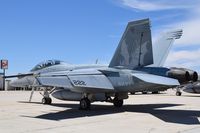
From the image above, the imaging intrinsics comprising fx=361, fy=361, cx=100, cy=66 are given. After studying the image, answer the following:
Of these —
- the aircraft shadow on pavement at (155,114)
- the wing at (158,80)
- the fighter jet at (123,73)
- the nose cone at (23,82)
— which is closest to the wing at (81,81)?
the fighter jet at (123,73)

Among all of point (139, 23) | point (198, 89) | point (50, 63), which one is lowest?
point (198, 89)

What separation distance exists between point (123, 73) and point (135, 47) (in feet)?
4.32

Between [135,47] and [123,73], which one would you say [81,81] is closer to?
[123,73]

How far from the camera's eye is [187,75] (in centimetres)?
1509

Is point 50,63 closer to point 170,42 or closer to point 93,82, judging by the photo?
point 93,82

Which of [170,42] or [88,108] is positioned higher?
[170,42]

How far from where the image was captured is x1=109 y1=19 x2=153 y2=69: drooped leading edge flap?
1591 centimetres

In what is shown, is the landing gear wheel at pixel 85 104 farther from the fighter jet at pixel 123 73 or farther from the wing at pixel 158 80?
the wing at pixel 158 80

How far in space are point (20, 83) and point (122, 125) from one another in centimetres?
1306

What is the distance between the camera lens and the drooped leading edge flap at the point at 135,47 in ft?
52.2

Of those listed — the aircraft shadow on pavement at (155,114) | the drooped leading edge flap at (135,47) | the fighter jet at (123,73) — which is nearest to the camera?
the aircraft shadow on pavement at (155,114)

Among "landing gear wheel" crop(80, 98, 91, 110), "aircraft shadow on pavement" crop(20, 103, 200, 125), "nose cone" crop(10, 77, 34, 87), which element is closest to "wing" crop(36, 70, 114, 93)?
"landing gear wheel" crop(80, 98, 91, 110)

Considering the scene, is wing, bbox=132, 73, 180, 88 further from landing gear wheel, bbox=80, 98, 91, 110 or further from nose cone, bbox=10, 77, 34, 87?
nose cone, bbox=10, 77, 34, 87

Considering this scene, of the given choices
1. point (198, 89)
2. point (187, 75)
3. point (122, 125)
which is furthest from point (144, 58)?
point (198, 89)
